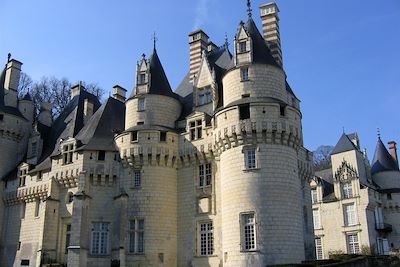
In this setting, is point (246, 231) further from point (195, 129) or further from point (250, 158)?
point (195, 129)

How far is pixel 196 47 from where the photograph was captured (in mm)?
30141

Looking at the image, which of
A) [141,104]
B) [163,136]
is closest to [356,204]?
[163,136]

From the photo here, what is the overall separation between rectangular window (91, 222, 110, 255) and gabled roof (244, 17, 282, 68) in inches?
474

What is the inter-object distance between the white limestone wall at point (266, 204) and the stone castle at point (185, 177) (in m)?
0.05

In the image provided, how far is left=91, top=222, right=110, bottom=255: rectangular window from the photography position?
985 inches

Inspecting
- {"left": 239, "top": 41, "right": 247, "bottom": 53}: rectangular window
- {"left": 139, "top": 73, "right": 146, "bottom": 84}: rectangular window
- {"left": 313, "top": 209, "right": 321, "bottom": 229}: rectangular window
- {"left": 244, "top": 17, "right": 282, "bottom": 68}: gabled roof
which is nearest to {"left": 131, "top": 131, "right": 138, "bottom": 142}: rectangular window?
{"left": 139, "top": 73, "right": 146, "bottom": 84}: rectangular window

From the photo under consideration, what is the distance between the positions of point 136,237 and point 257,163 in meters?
7.60

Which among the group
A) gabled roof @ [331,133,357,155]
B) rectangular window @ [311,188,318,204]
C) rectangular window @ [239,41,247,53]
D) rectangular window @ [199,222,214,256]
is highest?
rectangular window @ [239,41,247,53]

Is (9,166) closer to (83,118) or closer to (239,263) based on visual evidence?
(83,118)

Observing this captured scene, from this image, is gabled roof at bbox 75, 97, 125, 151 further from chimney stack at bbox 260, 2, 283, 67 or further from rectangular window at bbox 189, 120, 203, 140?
chimney stack at bbox 260, 2, 283, 67

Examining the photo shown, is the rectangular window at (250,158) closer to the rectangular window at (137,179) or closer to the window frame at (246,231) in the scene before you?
the window frame at (246,231)

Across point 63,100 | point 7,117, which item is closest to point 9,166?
point 7,117

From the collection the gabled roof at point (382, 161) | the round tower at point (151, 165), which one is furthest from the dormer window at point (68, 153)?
the gabled roof at point (382, 161)

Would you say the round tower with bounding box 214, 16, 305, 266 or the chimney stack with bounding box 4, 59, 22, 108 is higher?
the chimney stack with bounding box 4, 59, 22, 108
